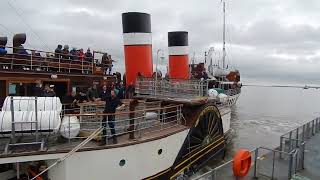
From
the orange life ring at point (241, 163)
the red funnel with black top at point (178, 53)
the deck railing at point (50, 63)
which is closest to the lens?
the orange life ring at point (241, 163)

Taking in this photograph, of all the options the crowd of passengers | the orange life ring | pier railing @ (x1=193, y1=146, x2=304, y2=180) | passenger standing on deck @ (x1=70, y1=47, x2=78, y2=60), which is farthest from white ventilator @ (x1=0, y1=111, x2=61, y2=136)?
passenger standing on deck @ (x1=70, y1=47, x2=78, y2=60)

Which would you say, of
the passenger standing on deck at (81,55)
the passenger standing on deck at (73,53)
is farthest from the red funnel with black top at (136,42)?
the passenger standing on deck at (73,53)

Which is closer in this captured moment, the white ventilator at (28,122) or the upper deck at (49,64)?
the white ventilator at (28,122)

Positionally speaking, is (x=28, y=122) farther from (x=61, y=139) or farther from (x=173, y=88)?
(x=173, y=88)

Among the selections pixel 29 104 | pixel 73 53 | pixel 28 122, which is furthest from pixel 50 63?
pixel 28 122

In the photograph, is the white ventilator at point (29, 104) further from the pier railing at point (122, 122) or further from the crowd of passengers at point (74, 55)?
the crowd of passengers at point (74, 55)

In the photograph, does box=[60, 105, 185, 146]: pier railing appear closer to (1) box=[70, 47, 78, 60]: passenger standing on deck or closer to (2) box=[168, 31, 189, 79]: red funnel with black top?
(1) box=[70, 47, 78, 60]: passenger standing on deck

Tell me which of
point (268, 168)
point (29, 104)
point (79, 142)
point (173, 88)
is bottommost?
point (268, 168)

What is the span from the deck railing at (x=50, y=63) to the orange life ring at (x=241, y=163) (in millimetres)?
7933

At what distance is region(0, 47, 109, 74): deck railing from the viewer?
41.2ft

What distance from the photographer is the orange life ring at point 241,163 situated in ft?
28.7

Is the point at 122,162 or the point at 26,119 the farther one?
the point at 122,162

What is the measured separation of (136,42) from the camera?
15516 mm

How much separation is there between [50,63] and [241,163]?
28.6 ft
